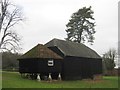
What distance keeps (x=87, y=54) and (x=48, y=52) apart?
12.5 metres

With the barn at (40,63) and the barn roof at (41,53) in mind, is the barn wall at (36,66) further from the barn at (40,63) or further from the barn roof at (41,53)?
the barn roof at (41,53)

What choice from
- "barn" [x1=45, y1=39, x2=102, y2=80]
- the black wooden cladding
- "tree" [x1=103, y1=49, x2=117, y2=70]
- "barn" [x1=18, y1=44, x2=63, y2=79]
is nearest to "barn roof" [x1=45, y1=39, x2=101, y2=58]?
"barn" [x1=45, y1=39, x2=102, y2=80]

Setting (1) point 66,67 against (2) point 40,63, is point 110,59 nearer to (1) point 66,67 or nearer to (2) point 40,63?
(1) point 66,67

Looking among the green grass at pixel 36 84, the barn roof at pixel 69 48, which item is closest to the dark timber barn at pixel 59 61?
the barn roof at pixel 69 48

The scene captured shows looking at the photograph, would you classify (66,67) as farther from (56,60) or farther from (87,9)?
(87,9)

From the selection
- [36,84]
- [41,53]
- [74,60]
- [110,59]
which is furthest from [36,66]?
[110,59]

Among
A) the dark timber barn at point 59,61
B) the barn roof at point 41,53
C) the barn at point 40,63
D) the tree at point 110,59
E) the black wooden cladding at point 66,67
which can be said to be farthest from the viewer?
the tree at point 110,59

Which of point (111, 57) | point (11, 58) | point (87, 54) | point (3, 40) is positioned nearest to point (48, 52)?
point (3, 40)

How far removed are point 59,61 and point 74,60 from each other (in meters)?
4.05

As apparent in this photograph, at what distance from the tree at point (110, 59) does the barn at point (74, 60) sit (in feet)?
93.9

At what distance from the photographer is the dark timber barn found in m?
42.8

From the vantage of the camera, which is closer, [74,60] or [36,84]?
[36,84]

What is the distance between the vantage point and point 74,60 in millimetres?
48625

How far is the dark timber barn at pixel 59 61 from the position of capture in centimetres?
4275
